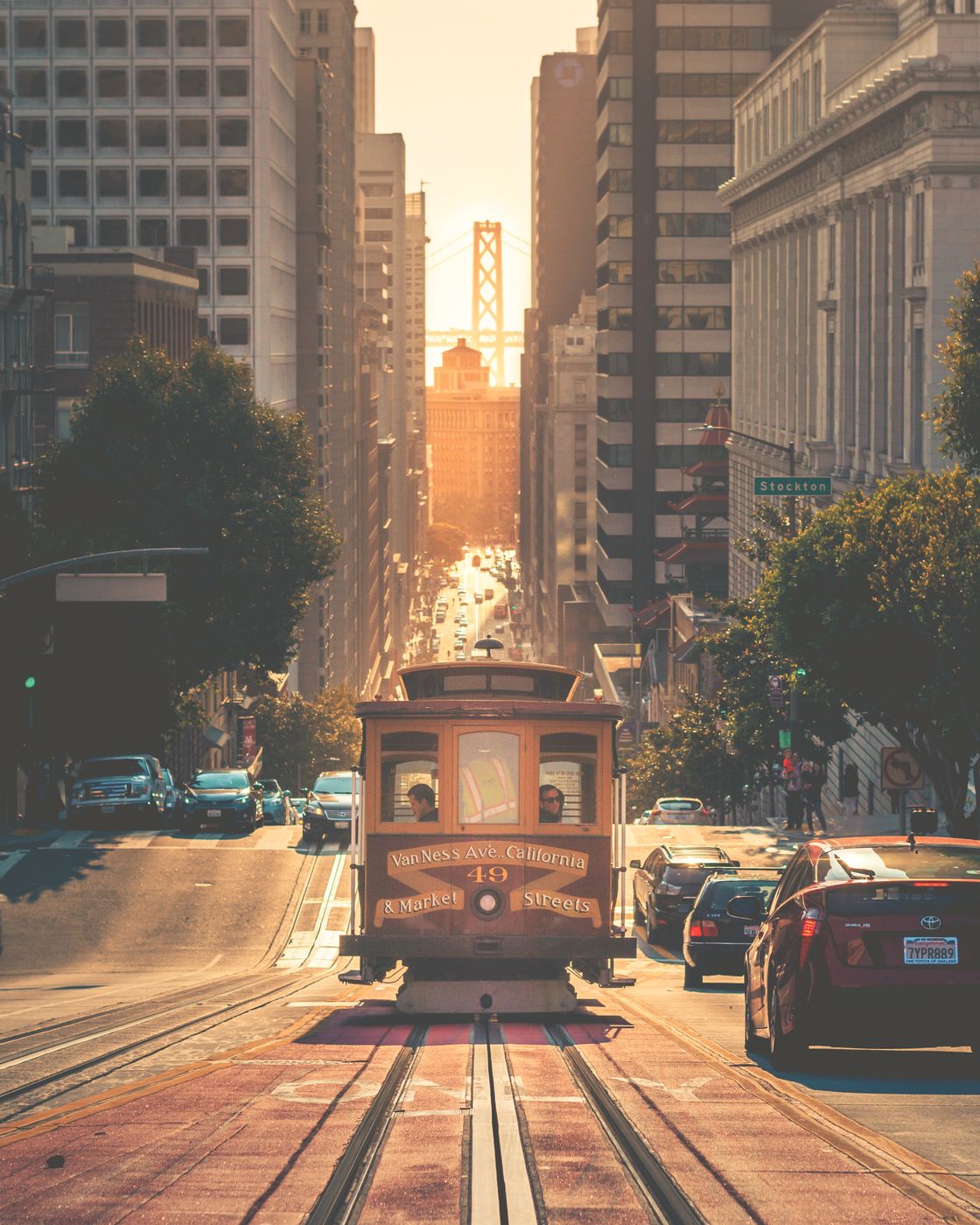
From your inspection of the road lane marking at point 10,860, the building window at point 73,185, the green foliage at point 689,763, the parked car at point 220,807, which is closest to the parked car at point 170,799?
the parked car at point 220,807

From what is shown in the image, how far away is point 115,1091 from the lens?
556 inches

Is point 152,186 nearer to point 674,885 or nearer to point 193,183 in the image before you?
point 193,183

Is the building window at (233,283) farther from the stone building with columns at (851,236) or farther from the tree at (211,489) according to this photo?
the tree at (211,489)

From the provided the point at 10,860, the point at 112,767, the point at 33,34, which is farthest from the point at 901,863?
the point at 33,34

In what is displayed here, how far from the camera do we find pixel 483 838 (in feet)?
68.1

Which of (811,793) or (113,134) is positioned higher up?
(113,134)

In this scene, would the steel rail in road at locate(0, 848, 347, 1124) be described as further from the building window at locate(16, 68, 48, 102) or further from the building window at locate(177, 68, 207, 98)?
the building window at locate(16, 68, 48, 102)

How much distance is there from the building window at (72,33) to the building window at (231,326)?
17.0 m

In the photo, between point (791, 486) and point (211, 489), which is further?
point (211, 489)

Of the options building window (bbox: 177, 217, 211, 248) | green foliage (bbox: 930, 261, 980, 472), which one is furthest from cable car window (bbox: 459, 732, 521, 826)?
building window (bbox: 177, 217, 211, 248)

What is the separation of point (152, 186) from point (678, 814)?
74996 mm

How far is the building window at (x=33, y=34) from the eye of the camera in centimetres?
11662

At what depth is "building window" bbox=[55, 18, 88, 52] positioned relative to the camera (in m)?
117

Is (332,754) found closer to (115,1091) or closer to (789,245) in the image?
(789,245)
